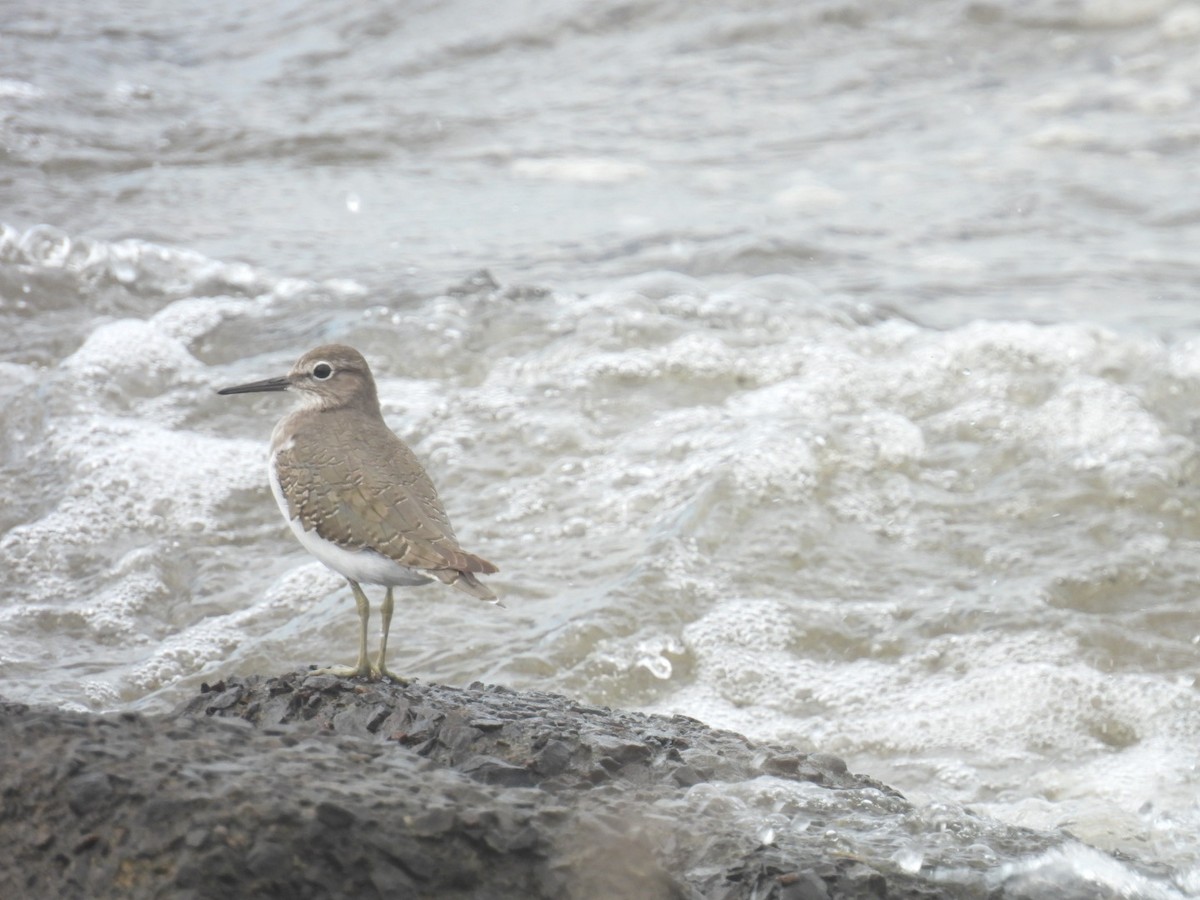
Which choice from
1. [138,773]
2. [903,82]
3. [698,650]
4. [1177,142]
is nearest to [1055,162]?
[1177,142]

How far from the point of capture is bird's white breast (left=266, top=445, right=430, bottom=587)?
12.0 ft

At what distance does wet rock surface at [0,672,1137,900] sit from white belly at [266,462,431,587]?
480mm

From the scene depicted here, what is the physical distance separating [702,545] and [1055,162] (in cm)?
504

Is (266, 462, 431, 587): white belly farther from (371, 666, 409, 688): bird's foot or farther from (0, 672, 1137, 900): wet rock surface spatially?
(0, 672, 1137, 900): wet rock surface

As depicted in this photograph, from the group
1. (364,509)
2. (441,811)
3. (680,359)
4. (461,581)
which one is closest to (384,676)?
(461,581)

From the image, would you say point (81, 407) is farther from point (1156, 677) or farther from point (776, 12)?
point (776, 12)

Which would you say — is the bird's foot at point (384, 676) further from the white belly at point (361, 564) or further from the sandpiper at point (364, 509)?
the white belly at point (361, 564)

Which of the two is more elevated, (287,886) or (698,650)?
(287,886)

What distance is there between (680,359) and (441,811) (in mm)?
4689

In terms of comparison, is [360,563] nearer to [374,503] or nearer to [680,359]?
[374,503]

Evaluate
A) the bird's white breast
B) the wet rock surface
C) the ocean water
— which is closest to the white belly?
the bird's white breast

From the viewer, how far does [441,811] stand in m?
2.35

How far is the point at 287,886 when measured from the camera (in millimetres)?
2186

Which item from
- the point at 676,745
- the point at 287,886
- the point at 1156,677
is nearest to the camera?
the point at 287,886
